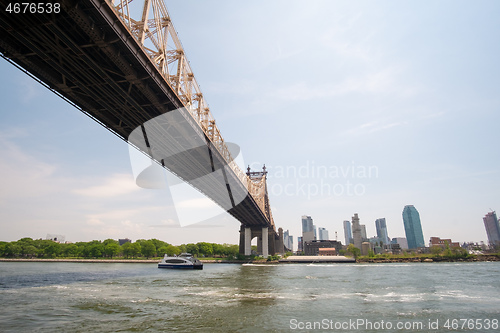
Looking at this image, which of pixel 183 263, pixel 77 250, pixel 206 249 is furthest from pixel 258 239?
pixel 77 250

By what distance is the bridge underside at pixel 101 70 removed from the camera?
15.1 m

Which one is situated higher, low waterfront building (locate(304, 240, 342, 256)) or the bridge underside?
the bridge underside

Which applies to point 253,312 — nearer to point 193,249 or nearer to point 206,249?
point 206,249

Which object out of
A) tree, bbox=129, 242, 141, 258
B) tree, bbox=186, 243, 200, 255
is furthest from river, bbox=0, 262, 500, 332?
tree, bbox=186, 243, 200, 255

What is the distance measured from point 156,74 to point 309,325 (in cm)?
1843

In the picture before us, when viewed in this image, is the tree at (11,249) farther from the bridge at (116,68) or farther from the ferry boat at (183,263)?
the bridge at (116,68)

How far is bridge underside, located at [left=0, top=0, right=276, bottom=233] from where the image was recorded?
15109 millimetres

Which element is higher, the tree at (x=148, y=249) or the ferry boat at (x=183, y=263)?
the tree at (x=148, y=249)

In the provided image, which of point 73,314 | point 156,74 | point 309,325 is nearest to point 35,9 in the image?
point 156,74

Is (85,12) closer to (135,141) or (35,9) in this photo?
(35,9)

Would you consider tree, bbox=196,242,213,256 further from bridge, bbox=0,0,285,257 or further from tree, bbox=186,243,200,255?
bridge, bbox=0,0,285,257

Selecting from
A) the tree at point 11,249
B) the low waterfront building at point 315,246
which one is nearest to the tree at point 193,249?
the tree at point 11,249

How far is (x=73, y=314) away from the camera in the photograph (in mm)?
13273

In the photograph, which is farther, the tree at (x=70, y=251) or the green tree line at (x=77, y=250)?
the tree at (x=70, y=251)
